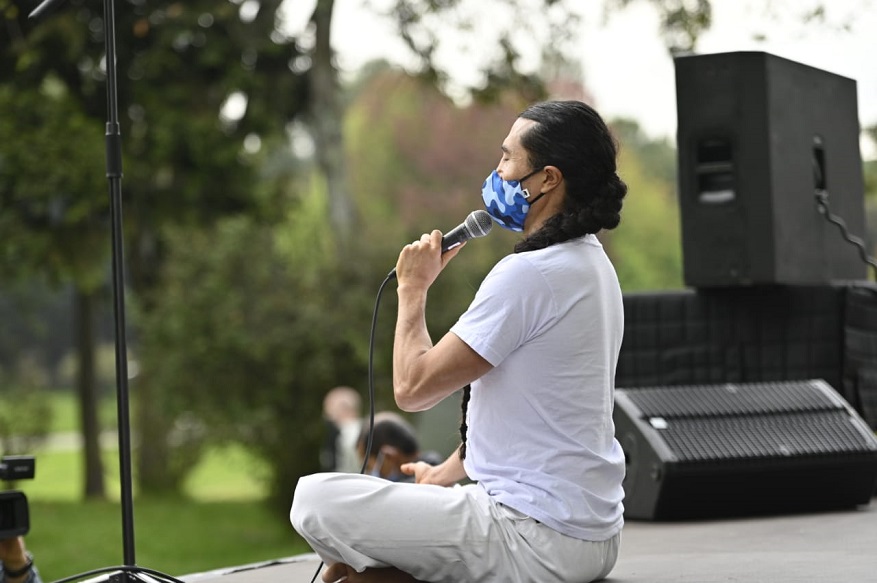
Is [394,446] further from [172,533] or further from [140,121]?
[172,533]

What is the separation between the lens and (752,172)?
4828mm

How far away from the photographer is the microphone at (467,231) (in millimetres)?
2768

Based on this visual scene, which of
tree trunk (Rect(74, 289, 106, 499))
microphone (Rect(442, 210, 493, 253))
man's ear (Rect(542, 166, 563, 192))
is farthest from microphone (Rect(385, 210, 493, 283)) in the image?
tree trunk (Rect(74, 289, 106, 499))

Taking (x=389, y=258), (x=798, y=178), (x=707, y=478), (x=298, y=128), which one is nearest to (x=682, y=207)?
(x=798, y=178)

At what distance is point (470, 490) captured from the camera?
2.67 m

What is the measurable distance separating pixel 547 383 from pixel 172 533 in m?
11.7

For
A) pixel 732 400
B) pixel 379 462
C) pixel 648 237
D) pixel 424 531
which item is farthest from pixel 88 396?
pixel 648 237

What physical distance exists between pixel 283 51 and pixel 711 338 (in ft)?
29.1

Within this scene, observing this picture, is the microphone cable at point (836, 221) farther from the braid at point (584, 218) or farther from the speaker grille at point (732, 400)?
the braid at point (584, 218)

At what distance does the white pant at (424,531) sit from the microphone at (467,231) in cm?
53

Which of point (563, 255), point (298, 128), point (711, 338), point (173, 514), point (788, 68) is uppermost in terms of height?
point (298, 128)

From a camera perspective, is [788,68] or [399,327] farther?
[788,68]

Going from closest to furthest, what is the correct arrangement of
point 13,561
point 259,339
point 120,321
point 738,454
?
point 120,321 < point 13,561 < point 738,454 < point 259,339

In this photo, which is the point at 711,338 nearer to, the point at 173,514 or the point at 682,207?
the point at 682,207
